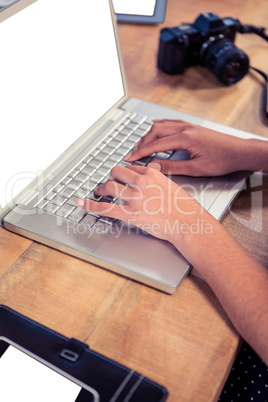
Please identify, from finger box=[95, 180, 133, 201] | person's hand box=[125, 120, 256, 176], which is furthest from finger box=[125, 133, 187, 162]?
finger box=[95, 180, 133, 201]

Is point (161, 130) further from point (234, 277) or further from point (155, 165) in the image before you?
point (234, 277)

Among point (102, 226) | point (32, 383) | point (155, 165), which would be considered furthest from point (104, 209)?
point (32, 383)

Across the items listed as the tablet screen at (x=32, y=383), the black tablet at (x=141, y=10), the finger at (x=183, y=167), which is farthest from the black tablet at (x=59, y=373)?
the black tablet at (x=141, y=10)

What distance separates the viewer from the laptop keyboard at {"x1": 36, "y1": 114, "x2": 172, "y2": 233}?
2.03 feet

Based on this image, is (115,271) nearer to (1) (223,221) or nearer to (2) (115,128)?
(1) (223,221)

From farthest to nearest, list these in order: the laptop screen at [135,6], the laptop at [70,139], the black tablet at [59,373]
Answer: the laptop screen at [135,6] → the laptop at [70,139] → the black tablet at [59,373]

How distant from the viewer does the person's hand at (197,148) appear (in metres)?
0.70

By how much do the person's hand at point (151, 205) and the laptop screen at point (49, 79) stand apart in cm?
12

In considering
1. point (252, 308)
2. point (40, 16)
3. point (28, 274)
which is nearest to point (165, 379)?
point (252, 308)

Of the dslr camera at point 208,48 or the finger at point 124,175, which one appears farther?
the dslr camera at point 208,48

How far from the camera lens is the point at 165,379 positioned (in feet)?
1.57

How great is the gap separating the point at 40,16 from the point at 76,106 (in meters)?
0.16

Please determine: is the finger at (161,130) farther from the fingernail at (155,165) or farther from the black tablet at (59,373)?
the black tablet at (59,373)

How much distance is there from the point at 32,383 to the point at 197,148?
1.50 feet
